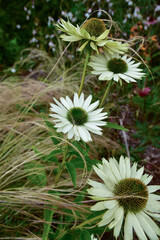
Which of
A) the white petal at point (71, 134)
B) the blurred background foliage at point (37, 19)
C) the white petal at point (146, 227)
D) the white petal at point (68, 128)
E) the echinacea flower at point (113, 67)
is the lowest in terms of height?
the white petal at point (146, 227)

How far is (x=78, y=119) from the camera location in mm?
951

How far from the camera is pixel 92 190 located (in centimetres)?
72

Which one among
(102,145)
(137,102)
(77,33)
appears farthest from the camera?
(137,102)

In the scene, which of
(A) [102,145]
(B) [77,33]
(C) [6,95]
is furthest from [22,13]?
(B) [77,33]

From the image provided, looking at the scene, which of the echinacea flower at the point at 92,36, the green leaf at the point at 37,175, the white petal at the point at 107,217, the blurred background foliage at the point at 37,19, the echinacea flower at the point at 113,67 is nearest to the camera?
the white petal at the point at 107,217

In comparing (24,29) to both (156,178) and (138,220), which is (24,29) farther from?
(138,220)

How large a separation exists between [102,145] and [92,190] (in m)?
1.01

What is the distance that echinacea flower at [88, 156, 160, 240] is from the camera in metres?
0.69

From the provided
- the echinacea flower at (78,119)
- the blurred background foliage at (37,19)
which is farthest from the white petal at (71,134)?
the blurred background foliage at (37,19)

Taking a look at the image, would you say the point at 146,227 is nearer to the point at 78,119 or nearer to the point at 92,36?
the point at 78,119

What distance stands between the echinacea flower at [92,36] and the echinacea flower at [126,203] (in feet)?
1.63

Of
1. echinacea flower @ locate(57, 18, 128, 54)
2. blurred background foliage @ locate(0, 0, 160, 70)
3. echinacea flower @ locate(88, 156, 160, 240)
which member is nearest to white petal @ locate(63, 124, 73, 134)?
echinacea flower @ locate(88, 156, 160, 240)

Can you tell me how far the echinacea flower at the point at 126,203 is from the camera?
0.69 m

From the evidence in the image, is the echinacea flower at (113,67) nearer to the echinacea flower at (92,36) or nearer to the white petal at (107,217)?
the echinacea flower at (92,36)
